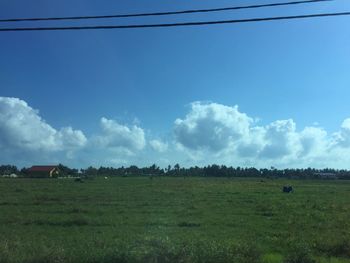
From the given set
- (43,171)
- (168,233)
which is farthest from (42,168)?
(168,233)

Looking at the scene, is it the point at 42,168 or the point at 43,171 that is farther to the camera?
the point at 42,168

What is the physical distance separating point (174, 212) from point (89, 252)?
54.9 feet

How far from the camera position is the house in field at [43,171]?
5591 inches

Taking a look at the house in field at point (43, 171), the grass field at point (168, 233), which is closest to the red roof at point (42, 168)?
the house in field at point (43, 171)

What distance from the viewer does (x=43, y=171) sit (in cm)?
14400

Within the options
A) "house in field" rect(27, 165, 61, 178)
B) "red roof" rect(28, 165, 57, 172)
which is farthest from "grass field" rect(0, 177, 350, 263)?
"red roof" rect(28, 165, 57, 172)

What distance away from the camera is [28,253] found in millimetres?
13336

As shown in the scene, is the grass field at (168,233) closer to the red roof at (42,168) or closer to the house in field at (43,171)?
the house in field at (43,171)

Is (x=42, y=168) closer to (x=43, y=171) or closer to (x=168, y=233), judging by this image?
(x=43, y=171)

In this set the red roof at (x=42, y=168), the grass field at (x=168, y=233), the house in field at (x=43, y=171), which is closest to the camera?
the grass field at (x=168, y=233)

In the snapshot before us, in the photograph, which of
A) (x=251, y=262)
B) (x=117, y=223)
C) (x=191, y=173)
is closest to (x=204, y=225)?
(x=117, y=223)

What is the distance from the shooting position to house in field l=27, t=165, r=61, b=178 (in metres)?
142

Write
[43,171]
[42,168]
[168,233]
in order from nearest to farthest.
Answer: [168,233]
[43,171]
[42,168]

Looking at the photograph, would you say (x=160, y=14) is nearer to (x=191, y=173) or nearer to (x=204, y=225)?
(x=204, y=225)
